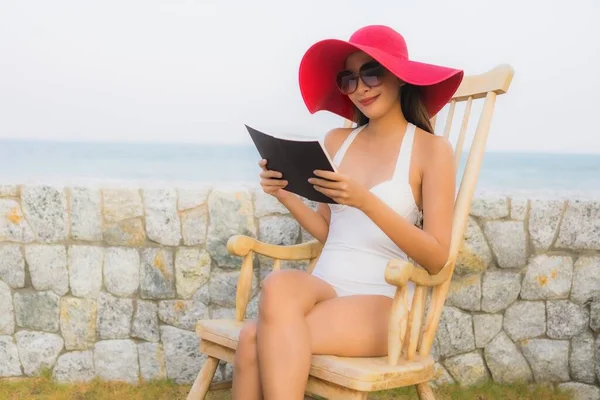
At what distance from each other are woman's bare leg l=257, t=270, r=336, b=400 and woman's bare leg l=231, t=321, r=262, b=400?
38 millimetres

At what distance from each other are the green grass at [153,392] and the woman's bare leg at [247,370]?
1.10 metres

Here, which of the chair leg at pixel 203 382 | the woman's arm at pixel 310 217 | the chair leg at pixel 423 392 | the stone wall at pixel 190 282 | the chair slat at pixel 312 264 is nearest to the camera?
the chair leg at pixel 423 392

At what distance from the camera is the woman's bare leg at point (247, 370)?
141cm

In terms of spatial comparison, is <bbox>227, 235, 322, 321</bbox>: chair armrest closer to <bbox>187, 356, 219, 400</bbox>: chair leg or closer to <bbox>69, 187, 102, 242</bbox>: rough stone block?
<bbox>187, 356, 219, 400</bbox>: chair leg

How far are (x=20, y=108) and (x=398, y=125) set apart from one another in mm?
11736

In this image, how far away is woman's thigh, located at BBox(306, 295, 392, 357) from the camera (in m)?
1.44

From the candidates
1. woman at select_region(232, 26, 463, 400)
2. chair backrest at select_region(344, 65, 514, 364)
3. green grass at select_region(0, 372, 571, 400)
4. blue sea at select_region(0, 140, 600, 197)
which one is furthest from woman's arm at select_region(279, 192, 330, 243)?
blue sea at select_region(0, 140, 600, 197)

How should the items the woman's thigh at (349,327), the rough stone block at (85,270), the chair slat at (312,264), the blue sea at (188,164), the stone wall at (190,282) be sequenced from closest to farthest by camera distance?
1. the woman's thigh at (349,327)
2. the chair slat at (312,264)
3. the stone wall at (190,282)
4. the rough stone block at (85,270)
5. the blue sea at (188,164)

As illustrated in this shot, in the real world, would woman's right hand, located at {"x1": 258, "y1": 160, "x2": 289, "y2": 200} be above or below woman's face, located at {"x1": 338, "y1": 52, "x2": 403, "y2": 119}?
below

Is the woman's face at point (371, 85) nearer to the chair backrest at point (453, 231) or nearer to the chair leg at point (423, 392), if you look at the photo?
the chair backrest at point (453, 231)

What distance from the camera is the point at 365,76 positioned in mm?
1638

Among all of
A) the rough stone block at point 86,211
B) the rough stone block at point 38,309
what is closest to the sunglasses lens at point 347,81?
the rough stone block at point 86,211

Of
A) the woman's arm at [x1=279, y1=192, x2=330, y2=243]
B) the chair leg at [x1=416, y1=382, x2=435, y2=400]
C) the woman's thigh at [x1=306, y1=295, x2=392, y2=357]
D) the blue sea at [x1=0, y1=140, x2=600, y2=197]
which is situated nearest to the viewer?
the woman's thigh at [x1=306, y1=295, x2=392, y2=357]

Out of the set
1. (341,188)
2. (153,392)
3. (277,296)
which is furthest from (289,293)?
(153,392)
